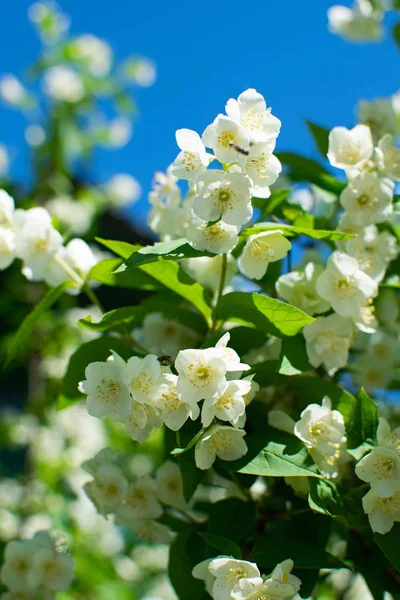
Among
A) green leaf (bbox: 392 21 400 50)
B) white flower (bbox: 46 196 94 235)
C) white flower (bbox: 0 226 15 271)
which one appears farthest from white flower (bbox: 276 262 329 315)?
white flower (bbox: 46 196 94 235)

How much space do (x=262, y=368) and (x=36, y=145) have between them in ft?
13.2

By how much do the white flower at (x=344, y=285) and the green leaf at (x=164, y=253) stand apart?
0.32 metres

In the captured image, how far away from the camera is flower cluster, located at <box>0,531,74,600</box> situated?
66.5 inches

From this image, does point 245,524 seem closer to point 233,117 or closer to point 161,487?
point 161,487

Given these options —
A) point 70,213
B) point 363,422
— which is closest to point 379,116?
point 363,422

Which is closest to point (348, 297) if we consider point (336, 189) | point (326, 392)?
point (326, 392)

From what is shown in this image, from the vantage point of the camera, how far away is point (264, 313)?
4.39 ft

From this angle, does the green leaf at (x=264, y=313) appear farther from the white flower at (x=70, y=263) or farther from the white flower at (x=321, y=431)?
the white flower at (x=70, y=263)

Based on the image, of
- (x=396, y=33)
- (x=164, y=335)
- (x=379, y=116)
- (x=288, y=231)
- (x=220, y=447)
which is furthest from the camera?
(x=396, y=33)

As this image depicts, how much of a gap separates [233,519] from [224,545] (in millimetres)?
167

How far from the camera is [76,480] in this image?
4.16m

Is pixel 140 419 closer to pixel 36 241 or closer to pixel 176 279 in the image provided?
pixel 176 279

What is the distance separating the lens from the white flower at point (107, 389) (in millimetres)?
1277

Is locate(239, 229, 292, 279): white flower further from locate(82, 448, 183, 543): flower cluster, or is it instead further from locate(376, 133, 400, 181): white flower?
locate(82, 448, 183, 543): flower cluster
